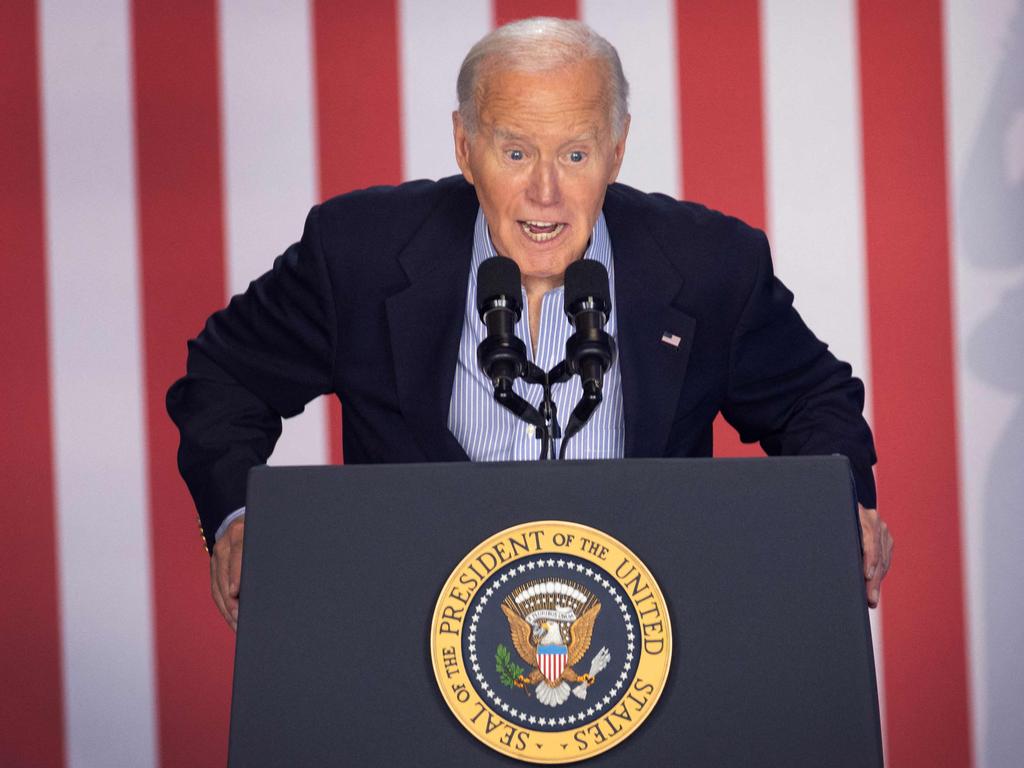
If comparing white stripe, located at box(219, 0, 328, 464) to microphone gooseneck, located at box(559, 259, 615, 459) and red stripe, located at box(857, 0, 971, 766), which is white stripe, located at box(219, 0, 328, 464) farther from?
microphone gooseneck, located at box(559, 259, 615, 459)

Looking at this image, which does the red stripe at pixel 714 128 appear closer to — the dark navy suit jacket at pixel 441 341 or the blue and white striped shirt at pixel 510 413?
the dark navy suit jacket at pixel 441 341

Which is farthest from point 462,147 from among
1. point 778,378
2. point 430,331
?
point 778,378

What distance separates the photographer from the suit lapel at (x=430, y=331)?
5.71 feet

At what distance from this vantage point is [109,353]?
2.68 meters

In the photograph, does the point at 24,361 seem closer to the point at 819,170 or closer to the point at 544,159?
the point at 544,159

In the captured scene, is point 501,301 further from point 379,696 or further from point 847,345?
point 847,345

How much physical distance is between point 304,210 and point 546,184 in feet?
3.58

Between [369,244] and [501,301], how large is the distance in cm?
61

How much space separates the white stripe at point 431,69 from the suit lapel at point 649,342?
93 centimetres

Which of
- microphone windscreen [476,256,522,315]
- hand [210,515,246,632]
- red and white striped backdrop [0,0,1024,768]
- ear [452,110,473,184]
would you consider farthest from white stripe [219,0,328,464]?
microphone windscreen [476,256,522,315]

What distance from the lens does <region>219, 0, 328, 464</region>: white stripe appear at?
8.84 ft

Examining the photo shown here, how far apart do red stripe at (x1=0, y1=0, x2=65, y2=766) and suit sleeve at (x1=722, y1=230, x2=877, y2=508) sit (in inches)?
57.3

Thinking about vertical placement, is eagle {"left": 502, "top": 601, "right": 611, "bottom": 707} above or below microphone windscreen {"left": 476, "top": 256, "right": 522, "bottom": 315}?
below

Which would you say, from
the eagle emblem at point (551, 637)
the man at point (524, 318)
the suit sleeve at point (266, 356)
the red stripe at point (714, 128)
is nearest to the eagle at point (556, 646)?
the eagle emblem at point (551, 637)
